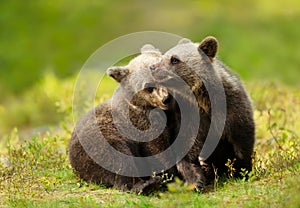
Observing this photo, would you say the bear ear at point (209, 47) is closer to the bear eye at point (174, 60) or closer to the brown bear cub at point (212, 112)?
the brown bear cub at point (212, 112)

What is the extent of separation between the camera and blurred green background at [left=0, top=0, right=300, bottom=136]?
19.0m

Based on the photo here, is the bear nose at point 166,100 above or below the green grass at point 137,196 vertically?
above

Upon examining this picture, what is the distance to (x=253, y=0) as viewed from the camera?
2317 cm

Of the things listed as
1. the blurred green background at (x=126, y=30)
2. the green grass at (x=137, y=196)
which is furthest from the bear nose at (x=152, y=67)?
the blurred green background at (x=126, y=30)

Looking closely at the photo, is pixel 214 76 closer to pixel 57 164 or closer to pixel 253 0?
pixel 57 164

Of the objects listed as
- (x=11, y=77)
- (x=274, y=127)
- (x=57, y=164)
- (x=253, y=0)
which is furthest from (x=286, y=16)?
A: (x=57, y=164)

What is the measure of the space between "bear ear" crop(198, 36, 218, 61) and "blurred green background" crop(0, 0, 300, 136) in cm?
953

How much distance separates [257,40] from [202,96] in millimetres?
12548

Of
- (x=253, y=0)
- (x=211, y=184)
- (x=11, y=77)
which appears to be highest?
(x=253, y=0)

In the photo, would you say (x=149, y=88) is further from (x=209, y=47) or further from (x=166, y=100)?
(x=209, y=47)

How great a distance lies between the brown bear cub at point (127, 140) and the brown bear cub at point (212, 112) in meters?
0.24

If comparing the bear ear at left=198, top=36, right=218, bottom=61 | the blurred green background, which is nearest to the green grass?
the bear ear at left=198, top=36, right=218, bottom=61

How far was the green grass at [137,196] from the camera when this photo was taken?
6.48 metres

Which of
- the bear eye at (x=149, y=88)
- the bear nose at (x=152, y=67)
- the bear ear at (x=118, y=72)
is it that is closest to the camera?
the bear nose at (x=152, y=67)
